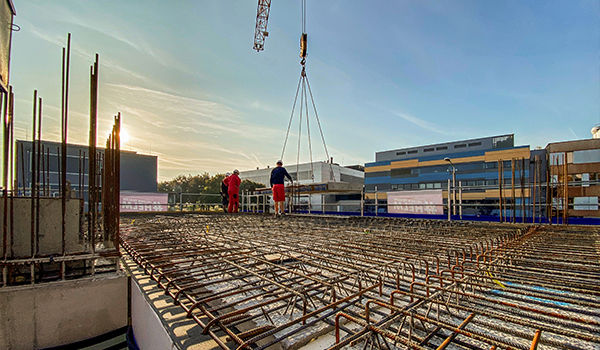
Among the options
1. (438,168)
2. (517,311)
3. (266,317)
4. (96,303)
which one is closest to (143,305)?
(96,303)

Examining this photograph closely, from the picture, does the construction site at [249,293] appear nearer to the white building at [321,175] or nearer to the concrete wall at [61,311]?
the concrete wall at [61,311]

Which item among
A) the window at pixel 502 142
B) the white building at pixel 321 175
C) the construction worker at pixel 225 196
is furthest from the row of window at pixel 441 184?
the construction worker at pixel 225 196

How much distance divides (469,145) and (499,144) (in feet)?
14.6

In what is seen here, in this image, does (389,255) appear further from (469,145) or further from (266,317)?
(469,145)

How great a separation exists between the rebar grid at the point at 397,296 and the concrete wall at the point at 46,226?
649 millimetres

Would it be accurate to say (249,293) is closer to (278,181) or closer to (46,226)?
(46,226)

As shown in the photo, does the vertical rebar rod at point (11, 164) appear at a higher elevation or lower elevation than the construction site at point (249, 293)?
higher

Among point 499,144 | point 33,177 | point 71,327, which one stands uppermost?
point 499,144

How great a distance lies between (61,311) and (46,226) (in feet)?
2.72

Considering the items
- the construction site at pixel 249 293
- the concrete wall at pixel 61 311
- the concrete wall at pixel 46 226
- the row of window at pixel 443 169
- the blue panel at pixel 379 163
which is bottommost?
the concrete wall at pixel 61 311

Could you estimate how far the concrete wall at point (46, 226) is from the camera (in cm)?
258

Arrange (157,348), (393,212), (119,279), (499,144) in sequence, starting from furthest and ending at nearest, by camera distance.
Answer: (499,144)
(393,212)
(119,279)
(157,348)

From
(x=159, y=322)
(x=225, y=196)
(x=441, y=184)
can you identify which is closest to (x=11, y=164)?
(x=159, y=322)

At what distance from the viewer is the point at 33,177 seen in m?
2.46
